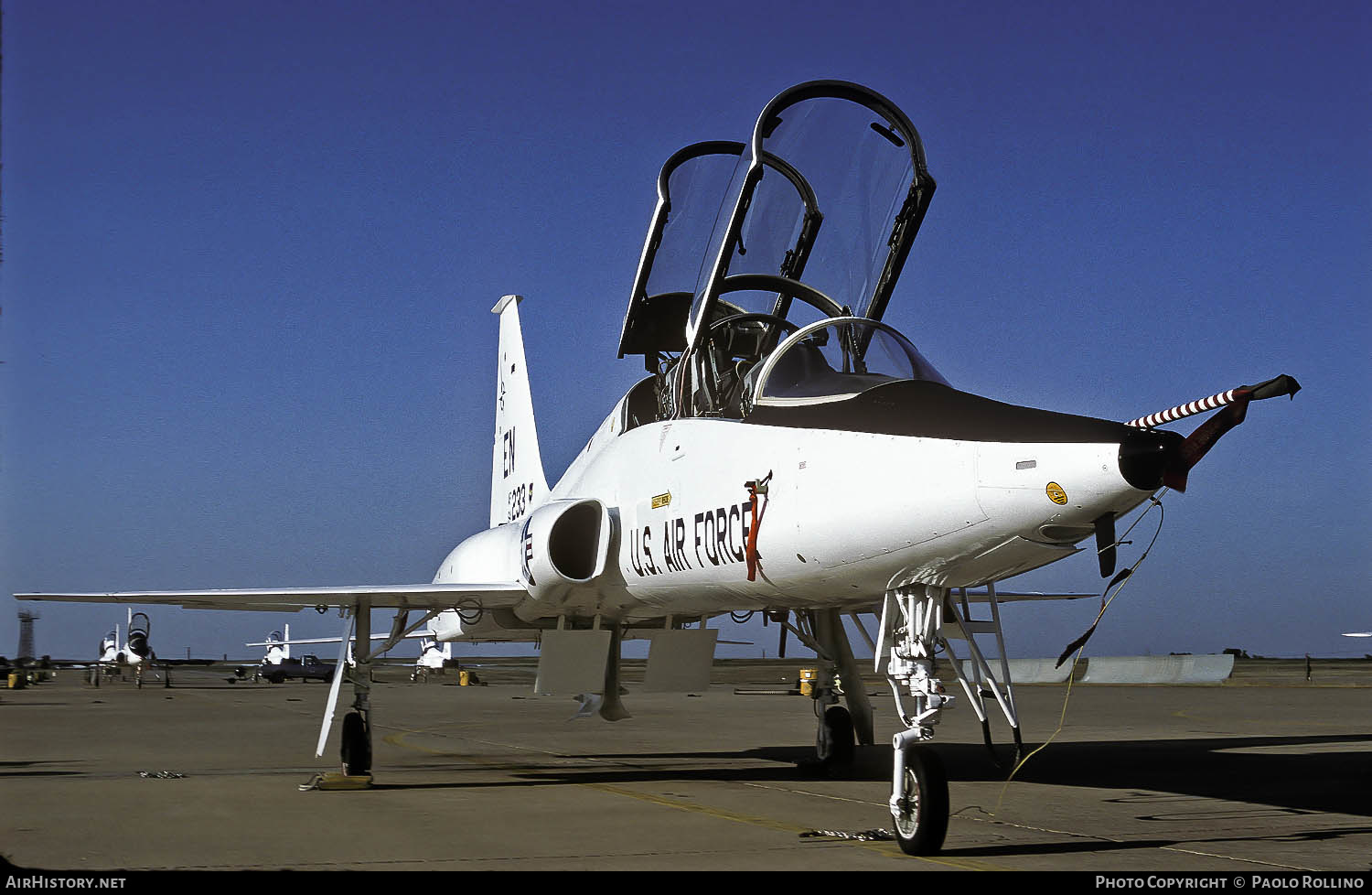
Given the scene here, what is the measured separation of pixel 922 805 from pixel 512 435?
11.3m

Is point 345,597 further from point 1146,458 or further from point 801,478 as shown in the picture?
point 1146,458

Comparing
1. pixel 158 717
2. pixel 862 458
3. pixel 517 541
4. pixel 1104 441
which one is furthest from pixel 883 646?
pixel 158 717

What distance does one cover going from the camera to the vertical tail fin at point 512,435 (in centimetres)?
1619

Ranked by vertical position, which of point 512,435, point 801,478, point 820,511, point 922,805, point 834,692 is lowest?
point 922,805

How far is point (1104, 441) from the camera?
18.8ft

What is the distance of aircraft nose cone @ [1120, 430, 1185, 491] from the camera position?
562 cm

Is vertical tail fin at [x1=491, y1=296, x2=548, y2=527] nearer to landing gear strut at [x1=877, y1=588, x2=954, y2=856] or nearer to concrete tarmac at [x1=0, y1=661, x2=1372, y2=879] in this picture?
concrete tarmac at [x1=0, y1=661, x2=1372, y2=879]

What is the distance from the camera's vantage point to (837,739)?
38.5 feet

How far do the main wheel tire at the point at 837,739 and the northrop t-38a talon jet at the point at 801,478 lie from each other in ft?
0.07

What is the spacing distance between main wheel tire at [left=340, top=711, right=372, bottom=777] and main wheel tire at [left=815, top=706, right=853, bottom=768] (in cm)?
410

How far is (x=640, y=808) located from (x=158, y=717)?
1716cm

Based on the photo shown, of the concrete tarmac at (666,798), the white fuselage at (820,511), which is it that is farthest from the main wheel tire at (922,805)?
the white fuselage at (820,511)

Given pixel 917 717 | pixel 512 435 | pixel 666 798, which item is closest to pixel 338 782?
pixel 666 798
